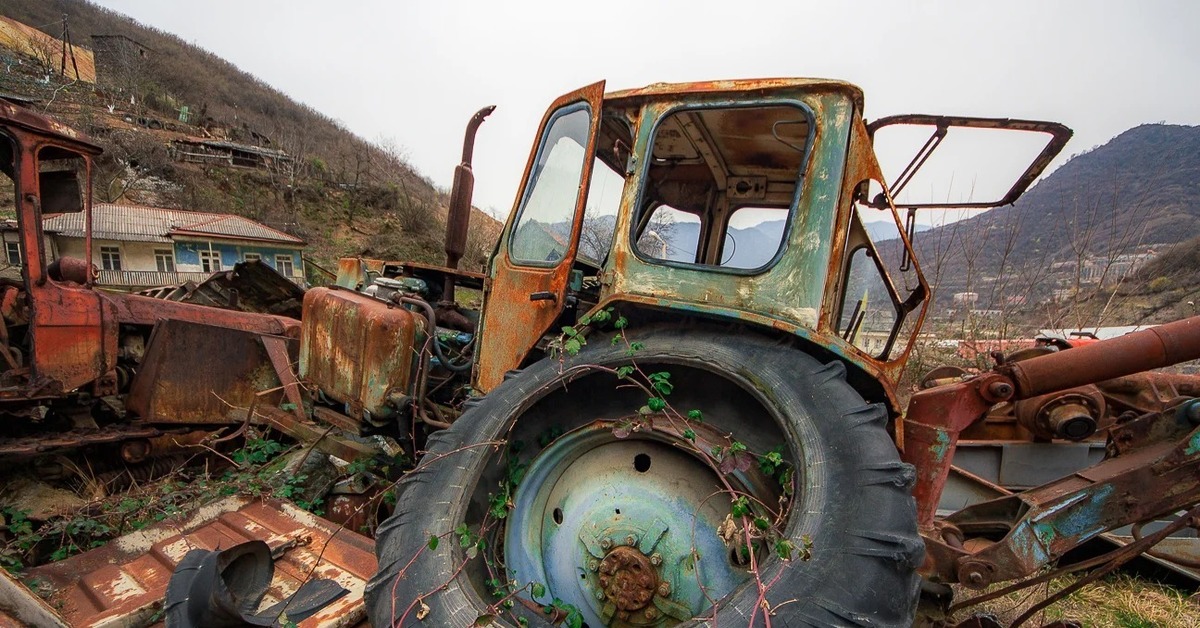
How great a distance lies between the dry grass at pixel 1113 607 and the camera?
2.94 meters

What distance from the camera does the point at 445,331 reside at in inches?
138

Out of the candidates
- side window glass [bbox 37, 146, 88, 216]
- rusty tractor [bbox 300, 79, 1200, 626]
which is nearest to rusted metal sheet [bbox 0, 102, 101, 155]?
side window glass [bbox 37, 146, 88, 216]

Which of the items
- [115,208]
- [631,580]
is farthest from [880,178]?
[115,208]

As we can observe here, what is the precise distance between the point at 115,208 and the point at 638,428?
29.1 meters

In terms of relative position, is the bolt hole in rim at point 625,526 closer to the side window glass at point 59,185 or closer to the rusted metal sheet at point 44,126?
the rusted metal sheet at point 44,126

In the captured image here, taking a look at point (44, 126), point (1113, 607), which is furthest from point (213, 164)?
point (1113, 607)

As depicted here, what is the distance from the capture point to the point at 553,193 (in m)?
2.60

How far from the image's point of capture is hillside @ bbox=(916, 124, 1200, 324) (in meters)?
6.75

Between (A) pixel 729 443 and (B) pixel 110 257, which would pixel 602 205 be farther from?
(B) pixel 110 257

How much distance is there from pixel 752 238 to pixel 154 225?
27171mm

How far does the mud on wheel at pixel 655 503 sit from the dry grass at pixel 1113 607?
6.70 ft

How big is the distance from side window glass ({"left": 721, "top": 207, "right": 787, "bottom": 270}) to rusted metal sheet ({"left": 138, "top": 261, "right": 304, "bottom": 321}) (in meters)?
4.88

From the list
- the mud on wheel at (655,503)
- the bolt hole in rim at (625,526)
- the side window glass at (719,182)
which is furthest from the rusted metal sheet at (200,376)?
the side window glass at (719,182)

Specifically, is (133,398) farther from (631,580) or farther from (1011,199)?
(1011,199)
